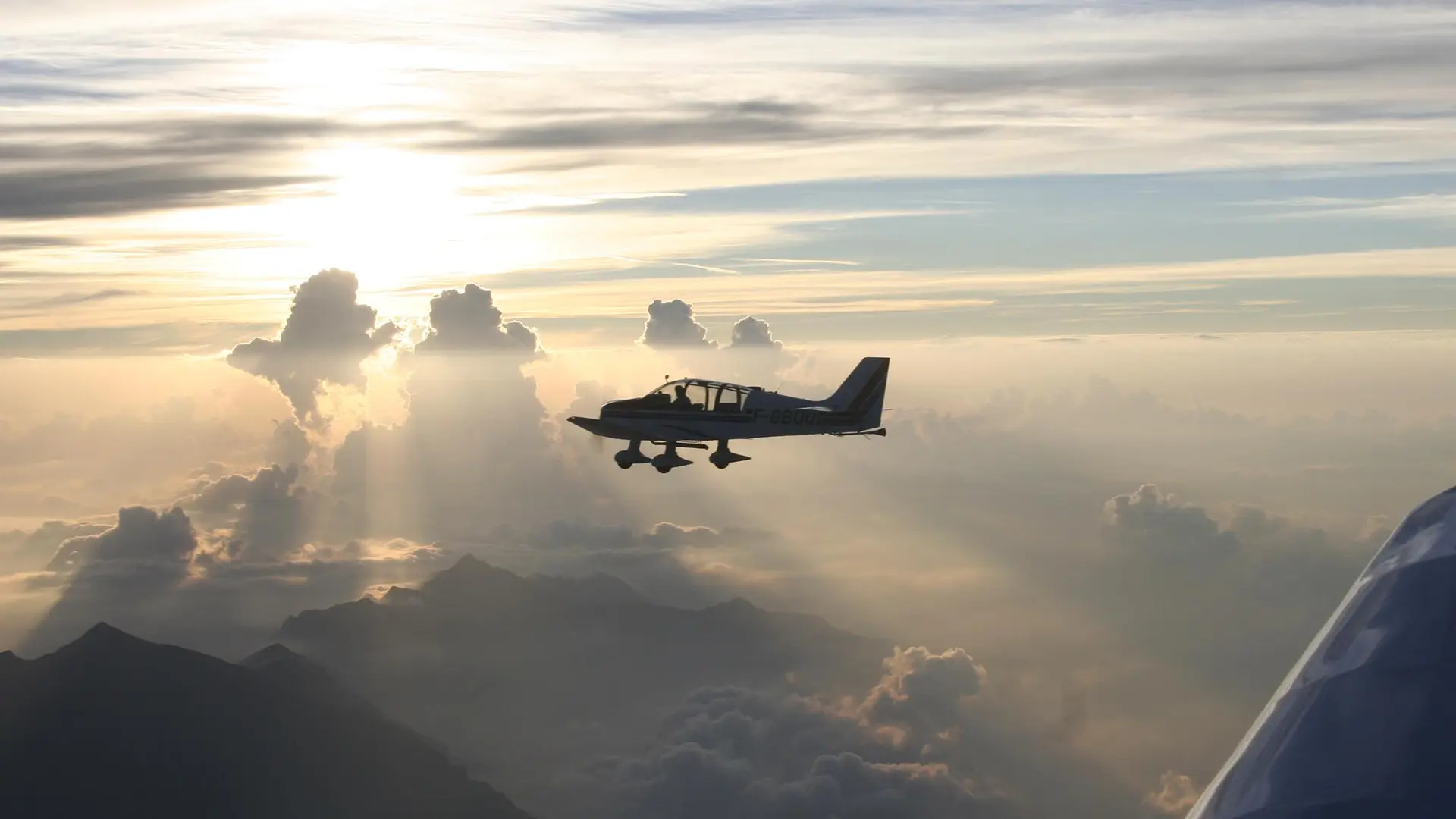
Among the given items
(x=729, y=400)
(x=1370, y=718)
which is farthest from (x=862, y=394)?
(x=1370, y=718)

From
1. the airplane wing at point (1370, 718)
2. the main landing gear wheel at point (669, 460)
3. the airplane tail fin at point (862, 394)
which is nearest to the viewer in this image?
the airplane wing at point (1370, 718)

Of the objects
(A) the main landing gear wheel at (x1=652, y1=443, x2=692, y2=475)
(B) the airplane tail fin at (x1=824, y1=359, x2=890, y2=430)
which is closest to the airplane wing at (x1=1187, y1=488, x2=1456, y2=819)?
(A) the main landing gear wheel at (x1=652, y1=443, x2=692, y2=475)

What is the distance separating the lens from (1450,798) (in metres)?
8.23

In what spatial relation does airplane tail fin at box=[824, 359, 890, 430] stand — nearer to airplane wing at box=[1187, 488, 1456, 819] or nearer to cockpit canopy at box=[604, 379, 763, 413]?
cockpit canopy at box=[604, 379, 763, 413]

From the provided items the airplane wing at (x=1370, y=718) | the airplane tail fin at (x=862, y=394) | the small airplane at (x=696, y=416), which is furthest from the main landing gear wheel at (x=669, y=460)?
the airplane wing at (x=1370, y=718)

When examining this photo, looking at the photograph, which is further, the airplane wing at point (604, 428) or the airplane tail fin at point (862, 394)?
the airplane tail fin at point (862, 394)

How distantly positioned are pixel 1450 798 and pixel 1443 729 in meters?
0.93

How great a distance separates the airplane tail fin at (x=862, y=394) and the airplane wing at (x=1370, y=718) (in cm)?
8717

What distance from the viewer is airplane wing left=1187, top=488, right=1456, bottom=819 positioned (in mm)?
8641

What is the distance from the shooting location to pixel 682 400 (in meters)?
92.2

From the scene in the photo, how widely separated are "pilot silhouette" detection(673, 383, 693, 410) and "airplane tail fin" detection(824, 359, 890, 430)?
1365 centimetres

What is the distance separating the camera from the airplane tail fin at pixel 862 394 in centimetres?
9875

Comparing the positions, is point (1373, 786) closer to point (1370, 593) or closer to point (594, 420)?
point (1370, 593)

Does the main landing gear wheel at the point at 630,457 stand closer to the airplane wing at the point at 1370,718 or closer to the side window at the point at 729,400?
the side window at the point at 729,400
